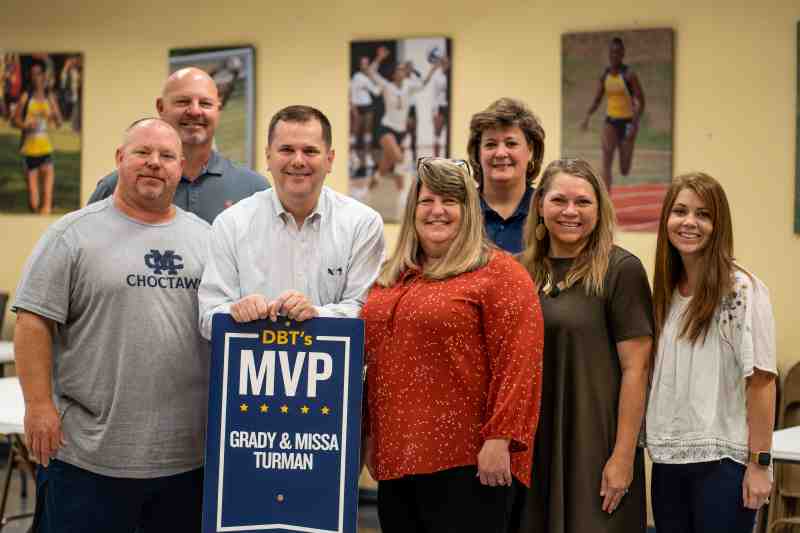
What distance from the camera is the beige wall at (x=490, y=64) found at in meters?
5.24

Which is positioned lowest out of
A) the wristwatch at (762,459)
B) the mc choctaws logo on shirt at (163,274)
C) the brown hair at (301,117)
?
the wristwatch at (762,459)

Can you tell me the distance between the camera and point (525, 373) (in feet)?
8.89

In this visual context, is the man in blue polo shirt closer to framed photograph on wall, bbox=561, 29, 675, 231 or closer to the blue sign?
the blue sign

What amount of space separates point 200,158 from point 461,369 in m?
1.49

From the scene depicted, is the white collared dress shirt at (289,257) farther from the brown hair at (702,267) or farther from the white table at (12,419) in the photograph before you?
the white table at (12,419)

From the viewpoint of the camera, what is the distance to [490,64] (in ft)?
18.9

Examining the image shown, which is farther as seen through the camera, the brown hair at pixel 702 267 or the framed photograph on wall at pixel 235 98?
the framed photograph on wall at pixel 235 98

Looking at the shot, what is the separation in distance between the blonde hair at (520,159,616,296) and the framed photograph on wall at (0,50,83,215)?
4.46m

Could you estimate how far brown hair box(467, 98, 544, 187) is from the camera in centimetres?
343

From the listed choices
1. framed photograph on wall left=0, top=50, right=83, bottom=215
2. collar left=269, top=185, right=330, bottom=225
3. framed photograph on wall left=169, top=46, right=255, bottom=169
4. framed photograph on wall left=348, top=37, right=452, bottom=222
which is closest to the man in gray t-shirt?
collar left=269, top=185, right=330, bottom=225

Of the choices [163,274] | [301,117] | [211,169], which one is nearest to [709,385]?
[301,117]

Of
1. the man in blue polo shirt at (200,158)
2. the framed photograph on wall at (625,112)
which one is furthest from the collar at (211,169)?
the framed photograph on wall at (625,112)

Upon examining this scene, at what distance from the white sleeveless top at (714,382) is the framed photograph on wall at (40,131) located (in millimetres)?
4844

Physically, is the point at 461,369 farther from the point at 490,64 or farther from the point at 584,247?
the point at 490,64
